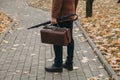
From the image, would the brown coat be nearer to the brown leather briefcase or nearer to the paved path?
the brown leather briefcase

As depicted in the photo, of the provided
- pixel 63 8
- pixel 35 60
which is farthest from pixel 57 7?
pixel 35 60

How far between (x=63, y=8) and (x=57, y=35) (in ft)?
1.95

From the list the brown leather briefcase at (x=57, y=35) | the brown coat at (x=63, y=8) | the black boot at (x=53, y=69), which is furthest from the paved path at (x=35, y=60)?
the brown coat at (x=63, y=8)

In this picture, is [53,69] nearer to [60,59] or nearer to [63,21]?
[60,59]

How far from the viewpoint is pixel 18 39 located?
1088 cm

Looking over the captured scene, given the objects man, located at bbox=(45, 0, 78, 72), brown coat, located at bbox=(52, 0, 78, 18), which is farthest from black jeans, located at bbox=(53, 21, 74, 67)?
brown coat, located at bbox=(52, 0, 78, 18)

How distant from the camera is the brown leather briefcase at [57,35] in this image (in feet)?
21.3

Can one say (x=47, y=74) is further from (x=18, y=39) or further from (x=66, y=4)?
(x=18, y=39)

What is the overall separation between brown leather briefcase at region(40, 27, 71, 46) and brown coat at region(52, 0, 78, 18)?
0.29m

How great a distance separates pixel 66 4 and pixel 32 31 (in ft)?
19.0

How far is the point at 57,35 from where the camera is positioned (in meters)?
6.51

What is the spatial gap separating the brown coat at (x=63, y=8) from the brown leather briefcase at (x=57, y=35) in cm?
29

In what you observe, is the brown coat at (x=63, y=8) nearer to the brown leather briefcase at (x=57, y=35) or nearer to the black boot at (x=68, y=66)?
the brown leather briefcase at (x=57, y=35)

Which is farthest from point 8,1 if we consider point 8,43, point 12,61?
point 12,61
